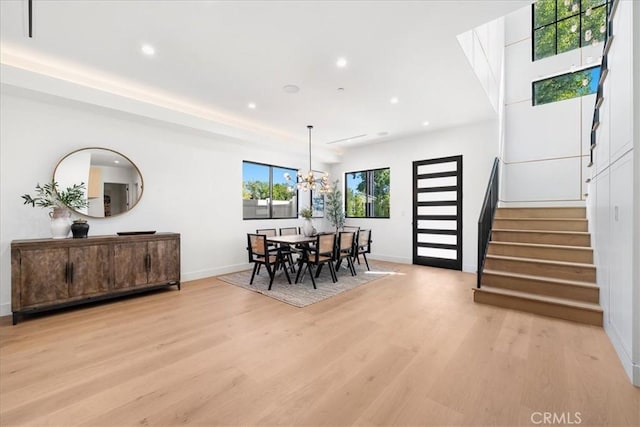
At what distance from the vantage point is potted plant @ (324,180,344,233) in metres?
7.77

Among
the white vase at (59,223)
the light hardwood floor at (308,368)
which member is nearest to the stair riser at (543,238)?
the light hardwood floor at (308,368)

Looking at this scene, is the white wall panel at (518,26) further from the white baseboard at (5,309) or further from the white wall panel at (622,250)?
the white baseboard at (5,309)

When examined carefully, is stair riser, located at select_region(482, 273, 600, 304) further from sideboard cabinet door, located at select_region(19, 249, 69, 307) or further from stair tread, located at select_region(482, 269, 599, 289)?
sideboard cabinet door, located at select_region(19, 249, 69, 307)

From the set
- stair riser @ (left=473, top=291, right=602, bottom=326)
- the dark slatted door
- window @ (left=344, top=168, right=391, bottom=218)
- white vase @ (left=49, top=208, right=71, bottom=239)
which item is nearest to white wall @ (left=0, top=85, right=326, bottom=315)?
white vase @ (left=49, top=208, right=71, bottom=239)

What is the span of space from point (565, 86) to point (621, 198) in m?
4.46

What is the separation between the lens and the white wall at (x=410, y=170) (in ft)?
17.9

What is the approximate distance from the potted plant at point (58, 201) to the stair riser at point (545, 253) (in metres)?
6.03

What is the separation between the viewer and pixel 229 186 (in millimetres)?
5738

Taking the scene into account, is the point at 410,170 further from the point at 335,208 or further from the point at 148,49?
the point at 148,49

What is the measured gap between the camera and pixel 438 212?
6.05m

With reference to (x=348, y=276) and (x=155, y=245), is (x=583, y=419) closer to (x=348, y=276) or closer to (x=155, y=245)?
(x=348, y=276)

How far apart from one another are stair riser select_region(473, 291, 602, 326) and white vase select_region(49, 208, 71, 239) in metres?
5.48

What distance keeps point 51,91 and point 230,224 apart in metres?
3.29

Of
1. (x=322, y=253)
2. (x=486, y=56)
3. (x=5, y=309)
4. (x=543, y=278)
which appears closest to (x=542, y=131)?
(x=486, y=56)
